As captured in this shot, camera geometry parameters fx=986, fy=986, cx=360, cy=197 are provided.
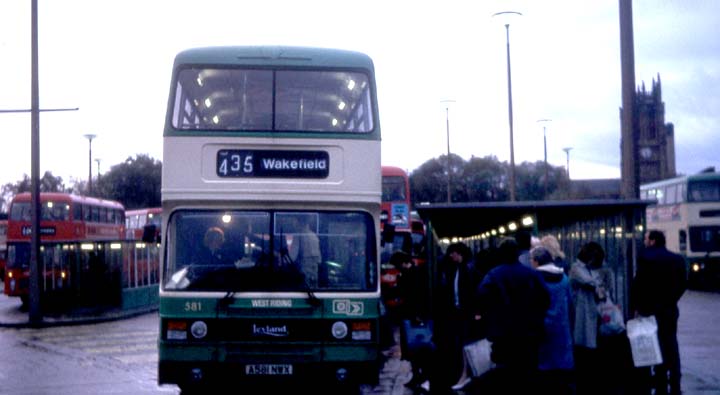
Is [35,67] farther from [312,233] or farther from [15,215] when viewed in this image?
[312,233]

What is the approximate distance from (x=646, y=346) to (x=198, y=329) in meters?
5.03

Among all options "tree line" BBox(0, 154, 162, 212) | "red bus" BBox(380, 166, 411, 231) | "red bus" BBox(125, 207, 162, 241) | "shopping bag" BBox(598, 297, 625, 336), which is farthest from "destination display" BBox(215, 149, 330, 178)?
"tree line" BBox(0, 154, 162, 212)

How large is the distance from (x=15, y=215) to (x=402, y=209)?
13.6 meters

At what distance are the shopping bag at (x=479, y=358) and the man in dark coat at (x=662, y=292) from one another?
6.26 ft

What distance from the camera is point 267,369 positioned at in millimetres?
11227

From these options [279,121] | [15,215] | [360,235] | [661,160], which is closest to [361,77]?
[279,121]

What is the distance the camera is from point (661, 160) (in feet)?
417

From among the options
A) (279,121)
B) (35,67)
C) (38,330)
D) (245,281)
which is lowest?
(38,330)

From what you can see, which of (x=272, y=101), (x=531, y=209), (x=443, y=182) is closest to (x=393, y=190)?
(x=531, y=209)

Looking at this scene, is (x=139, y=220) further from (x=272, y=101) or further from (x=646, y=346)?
(x=646, y=346)

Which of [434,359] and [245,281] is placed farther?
[434,359]

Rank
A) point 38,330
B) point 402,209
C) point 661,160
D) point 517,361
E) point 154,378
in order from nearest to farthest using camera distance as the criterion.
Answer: point 517,361 → point 154,378 → point 38,330 → point 402,209 → point 661,160

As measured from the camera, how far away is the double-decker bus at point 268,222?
11227mm

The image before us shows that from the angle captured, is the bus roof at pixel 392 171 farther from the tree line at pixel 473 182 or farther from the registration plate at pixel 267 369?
the tree line at pixel 473 182
